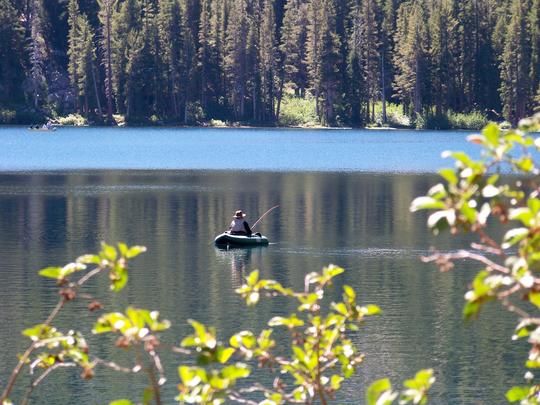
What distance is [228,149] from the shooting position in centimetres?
8362

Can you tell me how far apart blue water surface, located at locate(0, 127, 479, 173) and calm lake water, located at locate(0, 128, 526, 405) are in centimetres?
58

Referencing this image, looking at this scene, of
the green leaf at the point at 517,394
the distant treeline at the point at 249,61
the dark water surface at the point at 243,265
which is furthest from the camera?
the distant treeline at the point at 249,61

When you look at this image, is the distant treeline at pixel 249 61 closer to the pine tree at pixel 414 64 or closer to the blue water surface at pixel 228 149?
the pine tree at pixel 414 64

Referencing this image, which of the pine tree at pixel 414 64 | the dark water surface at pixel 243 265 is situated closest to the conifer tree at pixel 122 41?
the pine tree at pixel 414 64

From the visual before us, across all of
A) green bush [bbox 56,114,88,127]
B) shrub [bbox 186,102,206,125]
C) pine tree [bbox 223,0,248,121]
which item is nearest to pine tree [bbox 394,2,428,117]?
pine tree [bbox 223,0,248,121]

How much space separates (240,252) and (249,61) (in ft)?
310

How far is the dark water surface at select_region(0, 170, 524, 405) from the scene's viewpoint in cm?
1806

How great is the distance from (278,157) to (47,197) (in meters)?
30.6

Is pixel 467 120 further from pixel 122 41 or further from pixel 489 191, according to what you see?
pixel 489 191

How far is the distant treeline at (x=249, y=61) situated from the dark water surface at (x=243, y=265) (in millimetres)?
64965

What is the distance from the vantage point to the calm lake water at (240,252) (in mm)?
18391

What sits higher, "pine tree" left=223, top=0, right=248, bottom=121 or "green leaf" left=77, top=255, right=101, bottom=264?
"pine tree" left=223, top=0, right=248, bottom=121

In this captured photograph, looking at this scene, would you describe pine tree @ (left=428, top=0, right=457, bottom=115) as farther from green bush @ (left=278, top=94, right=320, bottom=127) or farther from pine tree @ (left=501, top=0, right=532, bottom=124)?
green bush @ (left=278, top=94, right=320, bottom=127)

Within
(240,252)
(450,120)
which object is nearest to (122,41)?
(450,120)
